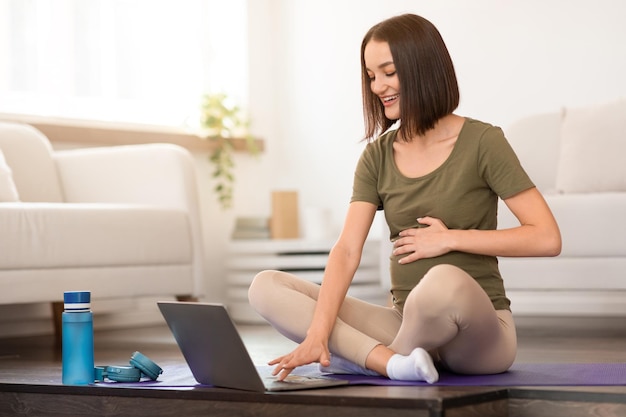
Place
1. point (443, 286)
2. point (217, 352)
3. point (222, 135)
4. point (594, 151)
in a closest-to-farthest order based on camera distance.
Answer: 1. point (443, 286)
2. point (217, 352)
3. point (594, 151)
4. point (222, 135)

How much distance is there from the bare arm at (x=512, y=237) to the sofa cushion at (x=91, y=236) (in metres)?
1.48

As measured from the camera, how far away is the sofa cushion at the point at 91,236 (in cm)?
300

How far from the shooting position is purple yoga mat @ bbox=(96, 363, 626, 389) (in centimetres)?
186

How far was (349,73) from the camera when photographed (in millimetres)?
5066

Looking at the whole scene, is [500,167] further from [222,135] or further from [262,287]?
[222,135]

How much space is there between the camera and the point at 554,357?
8.13ft

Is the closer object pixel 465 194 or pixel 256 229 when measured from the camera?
pixel 465 194

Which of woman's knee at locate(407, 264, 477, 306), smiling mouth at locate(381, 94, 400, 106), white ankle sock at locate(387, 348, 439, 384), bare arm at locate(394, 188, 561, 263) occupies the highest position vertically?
smiling mouth at locate(381, 94, 400, 106)

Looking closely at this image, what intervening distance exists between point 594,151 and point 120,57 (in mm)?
2267

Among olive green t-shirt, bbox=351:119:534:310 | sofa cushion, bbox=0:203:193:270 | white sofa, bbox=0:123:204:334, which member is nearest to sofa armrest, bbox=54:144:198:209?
white sofa, bbox=0:123:204:334

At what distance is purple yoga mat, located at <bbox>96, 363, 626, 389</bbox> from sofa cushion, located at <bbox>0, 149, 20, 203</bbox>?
1.26 metres

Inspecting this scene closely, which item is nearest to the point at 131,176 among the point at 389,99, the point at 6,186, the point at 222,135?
the point at 6,186

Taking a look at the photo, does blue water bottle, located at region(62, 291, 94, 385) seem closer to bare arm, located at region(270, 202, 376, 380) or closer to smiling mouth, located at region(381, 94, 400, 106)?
bare arm, located at region(270, 202, 376, 380)

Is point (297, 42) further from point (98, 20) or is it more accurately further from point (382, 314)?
point (382, 314)
